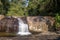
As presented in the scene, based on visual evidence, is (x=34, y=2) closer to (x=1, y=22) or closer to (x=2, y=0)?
(x=2, y=0)

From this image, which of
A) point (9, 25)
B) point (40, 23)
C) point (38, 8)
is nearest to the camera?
point (40, 23)

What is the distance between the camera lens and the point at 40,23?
25.4 metres

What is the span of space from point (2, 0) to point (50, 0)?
12.1 metres

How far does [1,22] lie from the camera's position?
25844 millimetres

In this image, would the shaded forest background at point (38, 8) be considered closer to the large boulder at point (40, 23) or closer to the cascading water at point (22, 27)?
the large boulder at point (40, 23)

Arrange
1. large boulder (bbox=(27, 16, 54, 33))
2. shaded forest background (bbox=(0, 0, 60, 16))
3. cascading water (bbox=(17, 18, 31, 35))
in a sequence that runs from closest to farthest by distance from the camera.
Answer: cascading water (bbox=(17, 18, 31, 35))
large boulder (bbox=(27, 16, 54, 33))
shaded forest background (bbox=(0, 0, 60, 16))

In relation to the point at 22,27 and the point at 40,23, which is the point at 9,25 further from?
the point at 40,23

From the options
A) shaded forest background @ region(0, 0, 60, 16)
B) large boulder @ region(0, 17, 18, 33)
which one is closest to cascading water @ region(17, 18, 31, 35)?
large boulder @ region(0, 17, 18, 33)

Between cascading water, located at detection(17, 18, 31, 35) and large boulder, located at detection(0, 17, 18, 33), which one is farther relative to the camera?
large boulder, located at detection(0, 17, 18, 33)

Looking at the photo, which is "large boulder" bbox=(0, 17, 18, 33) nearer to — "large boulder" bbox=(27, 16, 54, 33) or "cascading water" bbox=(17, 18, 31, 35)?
"cascading water" bbox=(17, 18, 31, 35)

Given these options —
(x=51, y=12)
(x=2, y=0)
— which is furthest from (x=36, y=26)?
(x=2, y=0)

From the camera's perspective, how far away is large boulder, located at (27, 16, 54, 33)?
25.0 metres

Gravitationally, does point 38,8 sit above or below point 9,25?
above

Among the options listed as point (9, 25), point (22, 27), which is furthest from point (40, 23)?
point (9, 25)
